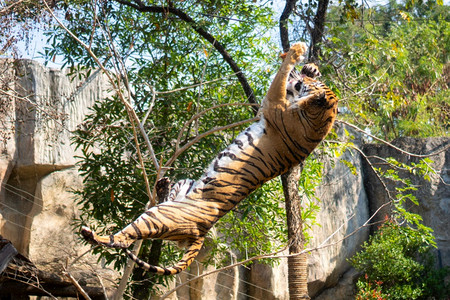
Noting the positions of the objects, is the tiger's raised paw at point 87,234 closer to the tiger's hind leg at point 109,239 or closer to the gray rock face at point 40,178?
the tiger's hind leg at point 109,239

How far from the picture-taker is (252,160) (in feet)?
7.92

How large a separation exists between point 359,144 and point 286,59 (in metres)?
6.94

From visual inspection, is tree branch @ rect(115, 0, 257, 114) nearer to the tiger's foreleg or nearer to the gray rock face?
the gray rock face

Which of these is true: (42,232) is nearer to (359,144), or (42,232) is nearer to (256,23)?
(256,23)

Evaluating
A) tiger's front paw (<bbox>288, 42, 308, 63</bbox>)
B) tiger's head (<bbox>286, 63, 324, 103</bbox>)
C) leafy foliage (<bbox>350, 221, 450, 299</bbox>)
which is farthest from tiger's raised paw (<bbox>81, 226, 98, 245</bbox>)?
leafy foliage (<bbox>350, 221, 450, 299</bbox>)

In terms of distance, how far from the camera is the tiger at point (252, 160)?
2.32 metres

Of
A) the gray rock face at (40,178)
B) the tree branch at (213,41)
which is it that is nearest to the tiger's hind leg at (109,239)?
the tree branch at (213,41)

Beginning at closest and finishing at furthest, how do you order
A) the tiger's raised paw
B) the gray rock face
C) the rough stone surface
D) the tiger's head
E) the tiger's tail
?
the tiger's raised paw, the tiger's tail, the tiger's head, the gray rock face, the rough stone surface

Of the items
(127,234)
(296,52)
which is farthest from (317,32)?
(127,234)

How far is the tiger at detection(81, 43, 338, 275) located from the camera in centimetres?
232

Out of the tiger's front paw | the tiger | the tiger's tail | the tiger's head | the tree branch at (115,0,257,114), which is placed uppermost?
the tree branch at (115,0,257,114)

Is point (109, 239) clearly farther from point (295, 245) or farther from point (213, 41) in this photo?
point (213, 41)

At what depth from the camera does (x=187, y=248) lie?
241 cm

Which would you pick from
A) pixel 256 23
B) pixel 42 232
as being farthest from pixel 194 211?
pixel 42 232
